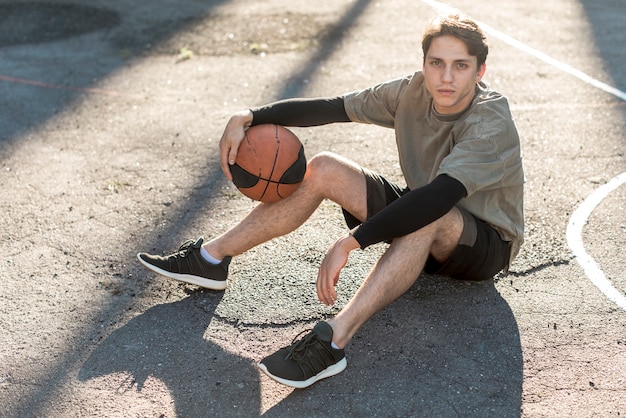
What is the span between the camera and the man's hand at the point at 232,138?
176 inches

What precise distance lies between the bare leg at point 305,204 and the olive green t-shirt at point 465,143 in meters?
0.32

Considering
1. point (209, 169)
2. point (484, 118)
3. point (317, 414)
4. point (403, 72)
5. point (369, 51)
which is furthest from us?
point (369, 51)

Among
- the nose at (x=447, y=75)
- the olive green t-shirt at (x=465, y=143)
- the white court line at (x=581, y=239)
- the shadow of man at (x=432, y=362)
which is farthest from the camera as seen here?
the white court line at (x=581, y=239)

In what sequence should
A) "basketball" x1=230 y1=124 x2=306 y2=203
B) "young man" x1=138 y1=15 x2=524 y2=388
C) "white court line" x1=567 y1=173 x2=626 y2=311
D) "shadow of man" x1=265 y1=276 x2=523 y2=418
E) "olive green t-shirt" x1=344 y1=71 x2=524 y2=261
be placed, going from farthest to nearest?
"white court line" x1=567 y1=173 x2=626 y2=311, "basketball" x1=230 y1=124 x2=306 y2=203, "olive green t-shirt" x1=344 y1=71 x2=524 y2=261, "young man" x1=138 y1=15 x2=524 y2=388, "shadow of man" x1=265 y1=276 x2=523 y2=418

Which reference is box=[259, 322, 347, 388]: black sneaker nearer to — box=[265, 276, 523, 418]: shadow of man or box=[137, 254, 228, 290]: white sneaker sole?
box=[265, 276, 523, 418]: shadow of man

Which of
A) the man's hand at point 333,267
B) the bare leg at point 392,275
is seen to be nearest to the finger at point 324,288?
the man's hand at point 333,267

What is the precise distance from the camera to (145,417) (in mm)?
3768

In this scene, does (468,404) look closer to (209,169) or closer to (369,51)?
(209,169)

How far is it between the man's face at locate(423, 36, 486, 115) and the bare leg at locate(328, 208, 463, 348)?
22.5 inches

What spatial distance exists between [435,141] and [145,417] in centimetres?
200

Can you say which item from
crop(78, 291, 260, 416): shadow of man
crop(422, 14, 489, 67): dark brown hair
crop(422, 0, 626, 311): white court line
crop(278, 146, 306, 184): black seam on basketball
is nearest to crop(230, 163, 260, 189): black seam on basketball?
crop(278, 146, 306, 184): black seam on basketball

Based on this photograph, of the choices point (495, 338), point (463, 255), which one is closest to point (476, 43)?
point (463, 255)

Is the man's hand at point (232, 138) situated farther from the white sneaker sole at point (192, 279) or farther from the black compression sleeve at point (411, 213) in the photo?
the black compression sleeve at point (411, 213)

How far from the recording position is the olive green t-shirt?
4.06 meters
